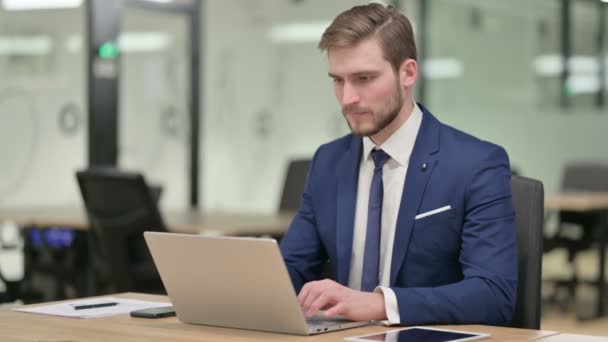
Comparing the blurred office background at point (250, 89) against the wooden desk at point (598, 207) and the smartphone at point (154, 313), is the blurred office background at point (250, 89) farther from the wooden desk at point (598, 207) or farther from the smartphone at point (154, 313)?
the smartphone at point (154, 313)

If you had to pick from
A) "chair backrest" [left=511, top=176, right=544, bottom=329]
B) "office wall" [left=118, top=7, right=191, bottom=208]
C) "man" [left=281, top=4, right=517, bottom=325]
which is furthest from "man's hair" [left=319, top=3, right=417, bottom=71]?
"office wall" [left=118, top=7, right=191, bottom=208]

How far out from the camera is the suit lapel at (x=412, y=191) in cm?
244

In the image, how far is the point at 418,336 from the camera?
2.01m

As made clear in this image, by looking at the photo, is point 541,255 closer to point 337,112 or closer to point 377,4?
point 377,4

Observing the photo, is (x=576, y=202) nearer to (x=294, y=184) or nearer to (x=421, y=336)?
(x=294, y=184)

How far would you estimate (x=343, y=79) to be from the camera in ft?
7.91

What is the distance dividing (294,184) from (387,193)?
3154 millimetres

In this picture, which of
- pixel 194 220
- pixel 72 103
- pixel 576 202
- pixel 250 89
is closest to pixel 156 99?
pixel 72 103

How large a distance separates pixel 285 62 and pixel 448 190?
232 inches

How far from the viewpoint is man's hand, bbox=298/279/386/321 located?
214 cm

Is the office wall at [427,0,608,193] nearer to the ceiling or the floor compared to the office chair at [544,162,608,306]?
nearer to the ceiling

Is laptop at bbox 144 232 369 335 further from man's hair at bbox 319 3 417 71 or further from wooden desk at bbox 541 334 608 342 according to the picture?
man's hair at bbox 319 3 417 71

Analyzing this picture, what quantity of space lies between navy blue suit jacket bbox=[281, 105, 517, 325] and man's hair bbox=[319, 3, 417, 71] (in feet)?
0.60

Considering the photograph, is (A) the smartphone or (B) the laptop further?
(A) the smartphone
